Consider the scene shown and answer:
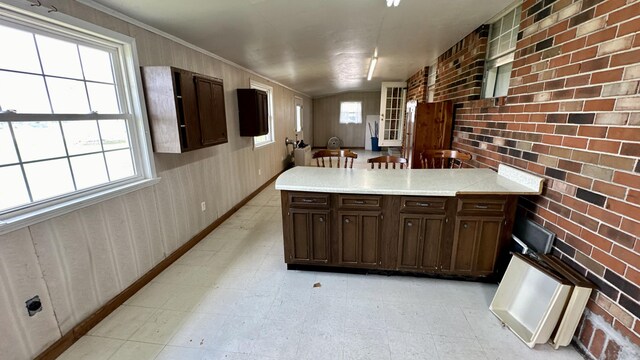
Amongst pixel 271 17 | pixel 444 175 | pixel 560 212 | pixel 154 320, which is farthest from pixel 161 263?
pixel 560 212

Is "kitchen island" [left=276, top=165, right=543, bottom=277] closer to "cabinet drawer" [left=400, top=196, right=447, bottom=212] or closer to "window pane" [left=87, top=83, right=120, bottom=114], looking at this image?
"cabinet drawer" [left=400, top=196, right=447, bottom=212]

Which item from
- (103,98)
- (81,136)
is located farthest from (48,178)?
(103,98)

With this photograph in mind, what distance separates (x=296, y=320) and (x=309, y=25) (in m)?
2.69

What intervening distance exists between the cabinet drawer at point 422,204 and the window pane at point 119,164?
7.78 ft

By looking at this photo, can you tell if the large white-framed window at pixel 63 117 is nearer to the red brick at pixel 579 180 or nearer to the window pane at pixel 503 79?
the red brick at pixel 579 180

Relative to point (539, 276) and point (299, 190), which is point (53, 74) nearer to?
point (299, 190)

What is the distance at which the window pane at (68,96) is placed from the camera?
1.65 metres

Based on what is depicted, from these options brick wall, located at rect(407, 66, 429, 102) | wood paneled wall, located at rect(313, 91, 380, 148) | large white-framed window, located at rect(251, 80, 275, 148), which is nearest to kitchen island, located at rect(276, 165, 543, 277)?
large white-framed window, located at rect(251, 80, 275, 148)

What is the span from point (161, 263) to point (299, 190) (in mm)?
1577

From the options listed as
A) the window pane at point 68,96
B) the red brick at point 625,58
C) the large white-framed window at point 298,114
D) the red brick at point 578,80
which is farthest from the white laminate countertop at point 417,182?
the large white-framed window at point 298,114

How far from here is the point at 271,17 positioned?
7.47 ft

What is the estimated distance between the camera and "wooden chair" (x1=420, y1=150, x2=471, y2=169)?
2924mm

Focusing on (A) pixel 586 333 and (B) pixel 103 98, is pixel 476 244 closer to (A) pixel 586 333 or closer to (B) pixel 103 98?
(A) pixel 586 333

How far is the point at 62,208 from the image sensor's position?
1620mm
